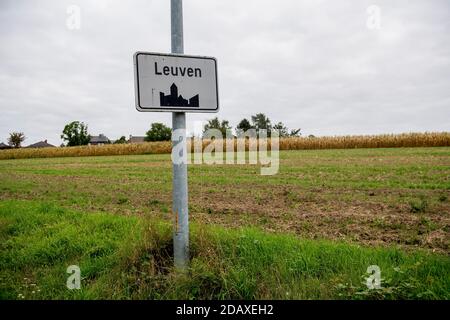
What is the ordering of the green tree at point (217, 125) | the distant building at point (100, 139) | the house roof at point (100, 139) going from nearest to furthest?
the green tree at point (217, 125)
the distant building at point (100, 139)
the house roof at point (100, 139)

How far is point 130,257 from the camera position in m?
3.60

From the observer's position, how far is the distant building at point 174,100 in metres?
3.30

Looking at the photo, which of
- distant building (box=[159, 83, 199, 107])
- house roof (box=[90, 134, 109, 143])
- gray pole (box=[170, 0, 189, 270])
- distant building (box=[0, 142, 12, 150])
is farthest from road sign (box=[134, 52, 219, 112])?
distant building (box=[0, 142, 12, 150])

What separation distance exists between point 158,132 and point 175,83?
82.9 meters

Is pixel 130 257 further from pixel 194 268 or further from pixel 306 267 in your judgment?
pixel 306 267

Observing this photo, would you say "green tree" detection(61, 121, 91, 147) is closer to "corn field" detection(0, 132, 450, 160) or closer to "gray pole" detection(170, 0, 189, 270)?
"corn field" detection(0, 132, 450, 160)

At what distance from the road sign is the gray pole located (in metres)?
0.16

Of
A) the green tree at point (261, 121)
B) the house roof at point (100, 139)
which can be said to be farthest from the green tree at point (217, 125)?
the house roof at point (100, 139)

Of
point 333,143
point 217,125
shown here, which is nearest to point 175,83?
point 333,143

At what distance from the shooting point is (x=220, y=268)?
333 cm

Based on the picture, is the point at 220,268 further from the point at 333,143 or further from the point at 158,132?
the point at 158,132

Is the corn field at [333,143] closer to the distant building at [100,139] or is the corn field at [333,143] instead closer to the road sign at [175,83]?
the road sign at [175,83]

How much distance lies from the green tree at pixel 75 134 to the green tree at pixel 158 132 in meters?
17.3

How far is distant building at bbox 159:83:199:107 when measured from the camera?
3305mm
